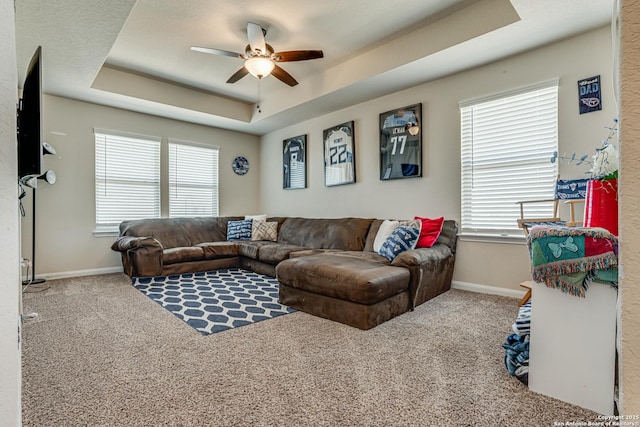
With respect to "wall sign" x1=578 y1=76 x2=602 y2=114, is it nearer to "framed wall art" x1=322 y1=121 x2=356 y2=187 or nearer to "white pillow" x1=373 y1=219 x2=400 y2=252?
"white pillow" x1=373 y1=219 x2=400 y2=252

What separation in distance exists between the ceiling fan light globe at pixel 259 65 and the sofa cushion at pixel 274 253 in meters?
2.17

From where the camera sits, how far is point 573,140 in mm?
3002

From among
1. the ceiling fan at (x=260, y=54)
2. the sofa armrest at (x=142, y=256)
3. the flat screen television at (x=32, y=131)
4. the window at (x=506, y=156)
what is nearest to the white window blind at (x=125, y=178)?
the sofa armrest at (x=142, y=256)

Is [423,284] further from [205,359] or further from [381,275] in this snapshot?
[205,359]

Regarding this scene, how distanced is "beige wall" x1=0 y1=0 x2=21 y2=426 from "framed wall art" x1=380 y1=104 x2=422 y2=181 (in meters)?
3.86

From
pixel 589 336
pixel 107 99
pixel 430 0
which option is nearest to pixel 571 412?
pixel 589 336

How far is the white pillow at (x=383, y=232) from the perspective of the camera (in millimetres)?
3706

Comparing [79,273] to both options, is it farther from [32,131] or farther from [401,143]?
[401,143]

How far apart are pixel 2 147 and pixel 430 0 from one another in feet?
10.7

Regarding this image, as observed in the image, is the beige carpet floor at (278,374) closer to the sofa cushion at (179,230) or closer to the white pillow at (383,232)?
the white pillow at (383,232)

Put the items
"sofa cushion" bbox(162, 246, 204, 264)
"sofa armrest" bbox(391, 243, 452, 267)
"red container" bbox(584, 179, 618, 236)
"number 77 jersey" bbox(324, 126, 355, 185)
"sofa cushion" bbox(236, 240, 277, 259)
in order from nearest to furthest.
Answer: "red container" bbox(584, 179, 618, 236) < "sofa armrest" bbox(391, 243, 452, 267) < "sofa cushion" bbox(162, 246, 204, 264) < "sofa cushion" bbox(236, 240, 277, 259) < "number 77 jersey" bbox(324, 126, 355, 185)

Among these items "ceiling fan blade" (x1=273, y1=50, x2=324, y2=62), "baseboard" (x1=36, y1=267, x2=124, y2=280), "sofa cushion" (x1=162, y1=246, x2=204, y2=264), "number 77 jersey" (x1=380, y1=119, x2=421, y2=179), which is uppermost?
"ceiling fan blade" (x1=273, y1=50, x2=324, y2=62)

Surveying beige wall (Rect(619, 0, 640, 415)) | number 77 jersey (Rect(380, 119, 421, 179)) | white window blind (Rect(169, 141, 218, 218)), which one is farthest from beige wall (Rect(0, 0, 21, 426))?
white window blind (Rect(169, 141, 218, 218))

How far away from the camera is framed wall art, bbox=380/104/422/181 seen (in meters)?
4.09
